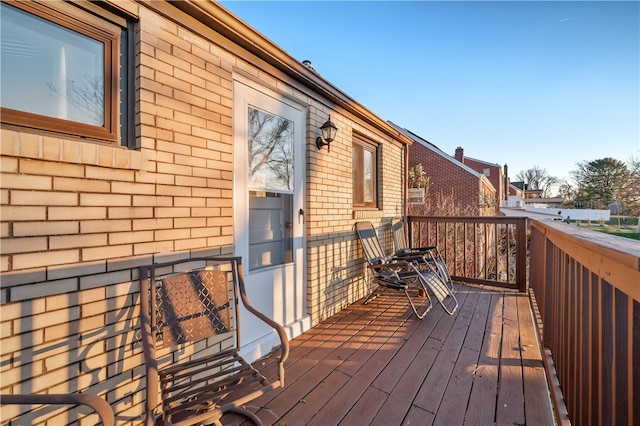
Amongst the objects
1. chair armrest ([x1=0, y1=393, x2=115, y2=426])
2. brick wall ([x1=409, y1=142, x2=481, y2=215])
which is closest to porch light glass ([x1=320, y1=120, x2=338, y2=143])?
chair armrest ([x1=0, y1=393, x2=115, y2=426])

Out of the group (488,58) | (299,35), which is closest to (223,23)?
(299,35)

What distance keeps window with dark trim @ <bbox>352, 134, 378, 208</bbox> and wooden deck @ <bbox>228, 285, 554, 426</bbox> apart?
5.61 ft

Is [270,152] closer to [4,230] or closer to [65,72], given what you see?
[65,72]

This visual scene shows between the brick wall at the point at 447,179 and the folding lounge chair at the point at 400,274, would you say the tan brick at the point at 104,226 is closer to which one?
the folding lounge chair at the point at 400,274

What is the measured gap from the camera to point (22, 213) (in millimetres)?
1236

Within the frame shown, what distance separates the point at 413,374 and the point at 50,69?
9.36ft

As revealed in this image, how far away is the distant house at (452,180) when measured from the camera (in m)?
12.9

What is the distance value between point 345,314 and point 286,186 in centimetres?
169

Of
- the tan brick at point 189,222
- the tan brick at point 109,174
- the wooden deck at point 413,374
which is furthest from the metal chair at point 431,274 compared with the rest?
the tan brick at point 109,174

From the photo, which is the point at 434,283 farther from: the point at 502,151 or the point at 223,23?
the point at 502,151

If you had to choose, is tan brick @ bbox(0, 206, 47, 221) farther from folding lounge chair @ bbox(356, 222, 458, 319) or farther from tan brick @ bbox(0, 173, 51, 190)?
folding lounge chair @ bbox(356, 222, 458, 319)

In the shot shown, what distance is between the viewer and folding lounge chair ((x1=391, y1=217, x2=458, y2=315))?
3.45 metres

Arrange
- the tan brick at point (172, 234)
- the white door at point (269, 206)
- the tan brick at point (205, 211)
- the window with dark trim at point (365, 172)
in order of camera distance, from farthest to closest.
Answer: the window with dark trim at point (365, 172)
the white door at point (269, 206)
the tan brick at point (205, 211)
the tan brick at point (172, 234)

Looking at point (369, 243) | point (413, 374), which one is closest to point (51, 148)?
point (413, 374)
